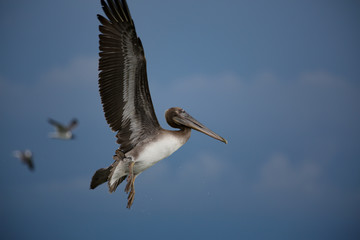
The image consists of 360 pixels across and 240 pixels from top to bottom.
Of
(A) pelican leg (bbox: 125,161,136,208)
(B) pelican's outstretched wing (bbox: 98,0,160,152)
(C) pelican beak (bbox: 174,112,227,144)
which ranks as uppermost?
(B) pelican's outstretched wing (bbox: 98,0,160,152)

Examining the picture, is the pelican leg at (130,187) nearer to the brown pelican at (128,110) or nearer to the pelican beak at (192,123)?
the brown pelican at (128,110)

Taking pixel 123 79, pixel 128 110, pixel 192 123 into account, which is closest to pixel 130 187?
pixel 128 110

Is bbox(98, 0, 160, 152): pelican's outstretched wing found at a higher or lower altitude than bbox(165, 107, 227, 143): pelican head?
higher

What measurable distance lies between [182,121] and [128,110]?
0.77m

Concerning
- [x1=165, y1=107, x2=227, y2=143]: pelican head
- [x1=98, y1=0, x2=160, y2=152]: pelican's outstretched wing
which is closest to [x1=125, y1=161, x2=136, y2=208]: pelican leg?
[x1=98, y1=0, x2=160, y2=152]: pelican's outstretched wing

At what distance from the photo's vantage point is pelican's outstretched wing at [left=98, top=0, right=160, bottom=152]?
5.75 m

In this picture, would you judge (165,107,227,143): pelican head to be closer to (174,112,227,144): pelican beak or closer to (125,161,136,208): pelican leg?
(174,112,227,144): pelican beak

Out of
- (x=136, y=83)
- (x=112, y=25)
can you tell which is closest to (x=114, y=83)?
(x=136, y=83)

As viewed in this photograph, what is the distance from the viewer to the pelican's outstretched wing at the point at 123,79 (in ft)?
18.9

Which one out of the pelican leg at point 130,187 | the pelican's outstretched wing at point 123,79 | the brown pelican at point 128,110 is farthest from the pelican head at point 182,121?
the pelican leg at point 130,187

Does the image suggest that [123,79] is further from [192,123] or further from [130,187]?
[130,187]

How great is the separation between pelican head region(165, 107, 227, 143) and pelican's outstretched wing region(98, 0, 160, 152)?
30 cm

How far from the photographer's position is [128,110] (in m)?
6.09

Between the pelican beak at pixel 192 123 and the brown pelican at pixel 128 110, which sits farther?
the pelican beak at pixel 192 123
